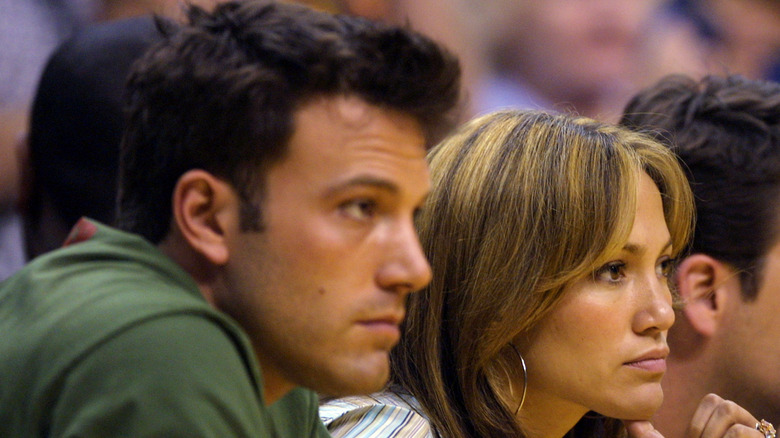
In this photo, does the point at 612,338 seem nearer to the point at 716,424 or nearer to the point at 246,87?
the point at 716,424

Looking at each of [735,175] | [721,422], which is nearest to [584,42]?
[735,175]

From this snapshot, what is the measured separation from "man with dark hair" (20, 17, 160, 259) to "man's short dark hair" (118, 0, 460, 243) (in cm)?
71

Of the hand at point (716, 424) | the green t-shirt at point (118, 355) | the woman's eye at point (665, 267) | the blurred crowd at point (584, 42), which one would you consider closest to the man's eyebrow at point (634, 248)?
the woman's eye at point (665, 267)

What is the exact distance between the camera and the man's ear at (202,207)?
4.42ft

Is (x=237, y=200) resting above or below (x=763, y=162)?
below

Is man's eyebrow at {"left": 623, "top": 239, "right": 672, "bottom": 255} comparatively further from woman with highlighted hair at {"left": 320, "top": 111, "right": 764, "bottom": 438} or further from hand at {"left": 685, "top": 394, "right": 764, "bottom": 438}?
hand at {"left": 685, "top": 394, "right": 764, "bottom": 438}

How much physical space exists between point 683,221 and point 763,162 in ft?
1.66

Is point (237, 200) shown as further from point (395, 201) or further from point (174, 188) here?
point (395, 201)

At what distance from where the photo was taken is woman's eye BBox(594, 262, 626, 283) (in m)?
2.14

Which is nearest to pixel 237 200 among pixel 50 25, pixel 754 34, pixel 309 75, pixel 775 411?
pixel 309 75

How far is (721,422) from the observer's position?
247 cm

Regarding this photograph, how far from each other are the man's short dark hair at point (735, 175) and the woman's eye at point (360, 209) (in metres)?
1.43

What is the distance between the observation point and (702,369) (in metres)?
2.74

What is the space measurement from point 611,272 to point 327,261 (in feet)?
3.29
